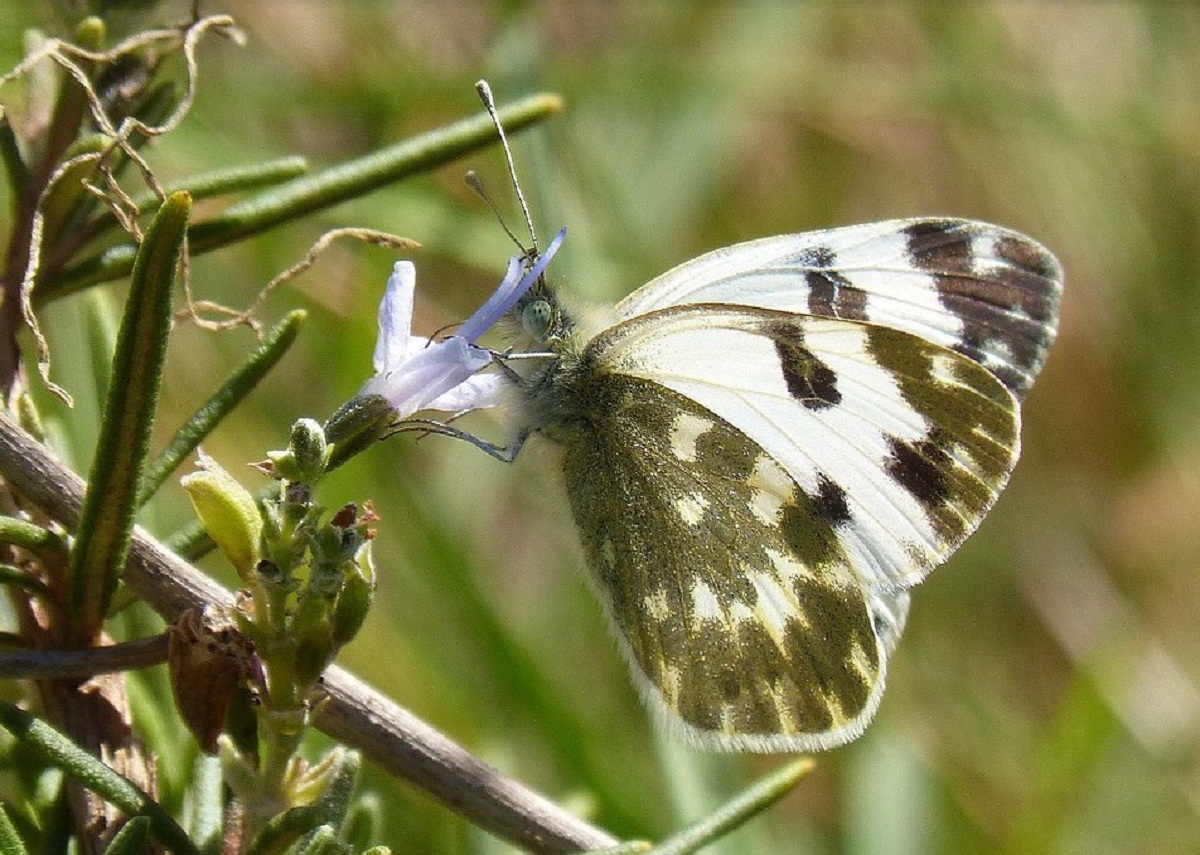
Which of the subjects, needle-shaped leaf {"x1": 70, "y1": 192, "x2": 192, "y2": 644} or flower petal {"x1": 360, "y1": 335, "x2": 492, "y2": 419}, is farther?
flower petal {"x1": 360, "y1": 335, "x2": 492, "y2": 419}

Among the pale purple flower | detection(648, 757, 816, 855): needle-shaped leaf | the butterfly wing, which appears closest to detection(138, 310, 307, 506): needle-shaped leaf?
the pale purple flower

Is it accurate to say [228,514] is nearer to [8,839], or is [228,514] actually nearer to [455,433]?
[8,839]

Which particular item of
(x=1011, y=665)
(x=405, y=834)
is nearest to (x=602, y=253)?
(x=405, y=834)

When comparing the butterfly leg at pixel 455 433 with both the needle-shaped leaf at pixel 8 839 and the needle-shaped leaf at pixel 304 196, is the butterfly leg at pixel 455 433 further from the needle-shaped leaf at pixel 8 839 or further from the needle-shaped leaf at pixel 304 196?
the needle-shaped leaf at pixel 8 839

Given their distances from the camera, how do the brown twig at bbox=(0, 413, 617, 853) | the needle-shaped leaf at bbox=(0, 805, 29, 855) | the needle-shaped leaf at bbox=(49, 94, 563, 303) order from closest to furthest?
the needle-shaped leaf at bbox=(0, 805, 29, 855), the brown twig at bbox=(0, 413, 617, 853), the needle-shaped leaf at bbox=(49, 94, 563, 303)

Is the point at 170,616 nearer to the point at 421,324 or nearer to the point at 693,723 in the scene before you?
the point at 693,723

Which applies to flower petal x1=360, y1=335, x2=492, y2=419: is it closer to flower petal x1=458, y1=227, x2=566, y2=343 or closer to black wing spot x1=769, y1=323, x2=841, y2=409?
flower petal x1=458, y1=227, x2=566, y2=343

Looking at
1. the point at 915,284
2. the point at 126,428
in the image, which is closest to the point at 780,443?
the point at 915,284
